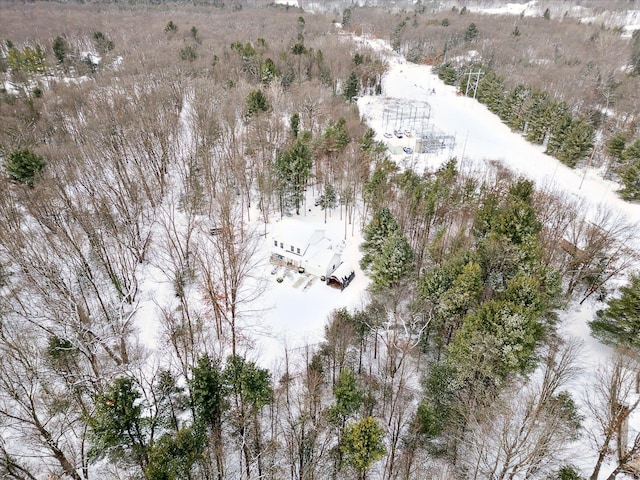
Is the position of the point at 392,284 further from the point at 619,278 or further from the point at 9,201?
the point at 9,201

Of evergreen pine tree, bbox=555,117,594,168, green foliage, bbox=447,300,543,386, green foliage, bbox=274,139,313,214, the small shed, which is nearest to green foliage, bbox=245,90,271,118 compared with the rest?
green foliage, bbox=274,139,313,214

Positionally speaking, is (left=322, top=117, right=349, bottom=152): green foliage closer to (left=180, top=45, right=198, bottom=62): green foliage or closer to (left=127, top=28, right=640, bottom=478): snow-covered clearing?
(left=127, top=28, right=640, bottom=478): snow-covered clearing

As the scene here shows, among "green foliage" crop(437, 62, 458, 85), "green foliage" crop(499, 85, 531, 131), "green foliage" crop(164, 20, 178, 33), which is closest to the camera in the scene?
"green foliage" crop(499, 85, 531, 131)

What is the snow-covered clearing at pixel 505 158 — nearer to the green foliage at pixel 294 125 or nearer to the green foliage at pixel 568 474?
the green foliage at pixel 568 474

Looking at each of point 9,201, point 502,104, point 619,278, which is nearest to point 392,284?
point 619,278

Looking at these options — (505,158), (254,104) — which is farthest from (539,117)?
(254,104)

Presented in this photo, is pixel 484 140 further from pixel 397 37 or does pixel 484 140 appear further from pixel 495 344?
pixel 397 37
